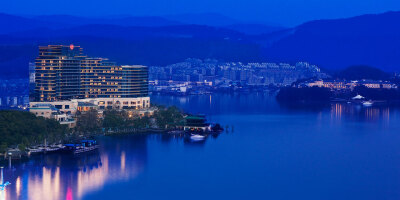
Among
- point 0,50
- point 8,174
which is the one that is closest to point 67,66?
point 8,174

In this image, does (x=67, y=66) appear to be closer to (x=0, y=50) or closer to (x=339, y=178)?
(x=339, y=178)

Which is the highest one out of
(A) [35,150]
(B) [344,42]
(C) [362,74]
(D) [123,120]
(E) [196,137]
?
(B) [344,42]

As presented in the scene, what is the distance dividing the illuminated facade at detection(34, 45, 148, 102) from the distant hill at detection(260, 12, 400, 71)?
5596cm

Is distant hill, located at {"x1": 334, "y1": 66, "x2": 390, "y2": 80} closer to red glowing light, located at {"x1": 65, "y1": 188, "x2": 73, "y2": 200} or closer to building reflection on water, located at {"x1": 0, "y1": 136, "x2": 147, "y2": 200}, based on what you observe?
building reflection on water, located at {"x1": 0, "y1": 136, "x2": 147, "y2": 200}

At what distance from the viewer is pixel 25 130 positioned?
1948 centimetres

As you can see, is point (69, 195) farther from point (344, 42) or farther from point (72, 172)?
point (344, 42)

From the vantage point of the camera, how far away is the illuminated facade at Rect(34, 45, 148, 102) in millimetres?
25156

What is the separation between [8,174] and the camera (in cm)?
1642

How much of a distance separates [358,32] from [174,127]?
65260 mm

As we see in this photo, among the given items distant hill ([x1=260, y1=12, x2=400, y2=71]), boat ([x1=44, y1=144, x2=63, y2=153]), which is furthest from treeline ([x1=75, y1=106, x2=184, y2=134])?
distant hill ([x1=260, y1=12, x2=400, y2=71])

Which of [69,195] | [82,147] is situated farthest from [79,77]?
[69,195]

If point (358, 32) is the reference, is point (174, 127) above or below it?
below

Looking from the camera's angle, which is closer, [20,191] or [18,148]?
[20,191]

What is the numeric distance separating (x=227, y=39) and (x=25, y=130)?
60086 millimetres
